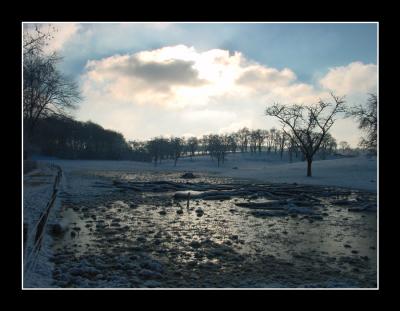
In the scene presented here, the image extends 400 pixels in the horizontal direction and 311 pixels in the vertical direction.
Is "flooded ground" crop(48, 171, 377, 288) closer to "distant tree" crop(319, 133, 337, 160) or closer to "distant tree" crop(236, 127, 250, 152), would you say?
"distant tree" crop(319, 133, 337, 160)

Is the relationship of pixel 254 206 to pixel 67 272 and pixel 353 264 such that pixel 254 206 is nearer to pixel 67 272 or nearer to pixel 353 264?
pixel 353 264

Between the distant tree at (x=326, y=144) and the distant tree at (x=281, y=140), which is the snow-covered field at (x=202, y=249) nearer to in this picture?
the distant tree at (x=326, y=144)

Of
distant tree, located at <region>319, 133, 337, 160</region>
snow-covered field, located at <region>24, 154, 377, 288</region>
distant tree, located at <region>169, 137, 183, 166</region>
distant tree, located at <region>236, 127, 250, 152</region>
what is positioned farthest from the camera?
distant tree, located at <region>236, 127, 250, 152</region>

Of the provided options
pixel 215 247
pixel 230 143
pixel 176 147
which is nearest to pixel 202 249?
pixel 215 247

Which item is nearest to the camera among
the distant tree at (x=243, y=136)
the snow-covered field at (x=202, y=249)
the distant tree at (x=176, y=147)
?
the snow-covered field at (x=202, y=249)

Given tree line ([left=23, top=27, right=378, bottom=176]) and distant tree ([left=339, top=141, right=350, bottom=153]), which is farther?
distant tree ([left=339, top=141, right=350, bottom=153])

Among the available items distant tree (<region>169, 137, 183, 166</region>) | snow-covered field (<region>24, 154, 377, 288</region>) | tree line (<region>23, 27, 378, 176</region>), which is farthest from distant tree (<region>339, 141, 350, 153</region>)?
snow-covered field (<region>24, 154, 377, 288</region>)

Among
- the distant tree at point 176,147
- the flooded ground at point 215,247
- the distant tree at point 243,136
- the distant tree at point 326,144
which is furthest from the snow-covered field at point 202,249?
the distant tree at point 243,136

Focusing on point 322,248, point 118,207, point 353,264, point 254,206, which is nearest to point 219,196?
point 254,206

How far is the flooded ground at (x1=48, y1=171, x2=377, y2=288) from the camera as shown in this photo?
7582 mm

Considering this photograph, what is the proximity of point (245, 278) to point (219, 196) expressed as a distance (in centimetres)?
1649

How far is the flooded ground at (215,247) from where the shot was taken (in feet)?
24.9
